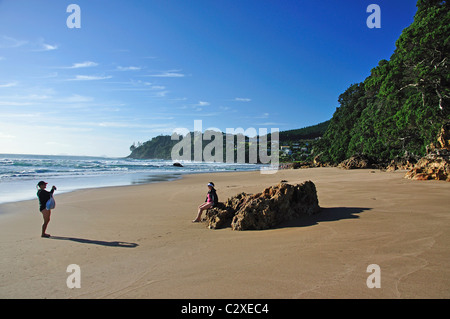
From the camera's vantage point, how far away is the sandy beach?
10.5 feet

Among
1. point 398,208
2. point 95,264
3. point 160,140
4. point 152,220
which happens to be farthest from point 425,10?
point 160,140

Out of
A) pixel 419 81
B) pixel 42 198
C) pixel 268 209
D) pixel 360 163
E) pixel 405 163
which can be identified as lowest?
pixel 268 209

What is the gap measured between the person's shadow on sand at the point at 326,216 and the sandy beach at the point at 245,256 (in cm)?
2

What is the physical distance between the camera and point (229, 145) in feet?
282

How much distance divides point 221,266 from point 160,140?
18682 centimetres

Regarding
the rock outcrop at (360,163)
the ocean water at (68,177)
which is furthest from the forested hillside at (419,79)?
the ocean water at (68,177)

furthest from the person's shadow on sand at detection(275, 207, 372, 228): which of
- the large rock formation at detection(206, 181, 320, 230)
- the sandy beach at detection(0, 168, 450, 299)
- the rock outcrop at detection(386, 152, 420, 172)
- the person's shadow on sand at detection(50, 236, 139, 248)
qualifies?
the rock outcrop at detection(386, 152, 420, 172)

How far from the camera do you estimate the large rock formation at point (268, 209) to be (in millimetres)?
6225

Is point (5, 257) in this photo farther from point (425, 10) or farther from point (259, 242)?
point (425, 10)

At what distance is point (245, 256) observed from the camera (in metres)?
4.36

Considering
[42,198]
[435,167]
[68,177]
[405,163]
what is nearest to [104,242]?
[42,198]

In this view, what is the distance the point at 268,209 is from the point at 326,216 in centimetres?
151

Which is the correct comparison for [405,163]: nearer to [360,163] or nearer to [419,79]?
[360,163]
